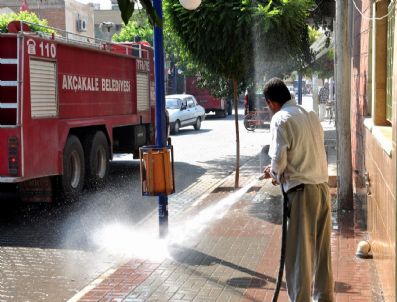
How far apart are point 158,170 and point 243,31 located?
4345 mm

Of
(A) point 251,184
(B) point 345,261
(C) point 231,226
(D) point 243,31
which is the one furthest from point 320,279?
(A) point 251,184

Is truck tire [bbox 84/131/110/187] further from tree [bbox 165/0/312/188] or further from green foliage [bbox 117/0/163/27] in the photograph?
green foliage [bbox 117/0/163/27]

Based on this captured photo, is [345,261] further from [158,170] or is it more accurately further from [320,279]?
[158,170]

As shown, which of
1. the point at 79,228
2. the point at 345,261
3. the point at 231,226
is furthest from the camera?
the point at 79,228

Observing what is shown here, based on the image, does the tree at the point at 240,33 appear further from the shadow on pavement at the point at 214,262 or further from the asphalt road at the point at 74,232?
the shadow on pavement at the point at 214,262

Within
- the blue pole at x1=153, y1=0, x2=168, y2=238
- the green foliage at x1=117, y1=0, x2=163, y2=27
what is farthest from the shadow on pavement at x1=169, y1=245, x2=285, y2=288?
the green foliage at x1=117, y1=0, x2=163, y2=27

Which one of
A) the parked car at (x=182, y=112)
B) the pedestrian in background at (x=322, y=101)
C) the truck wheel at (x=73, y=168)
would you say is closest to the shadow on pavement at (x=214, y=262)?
the truck wheel at (x=73, y=168)

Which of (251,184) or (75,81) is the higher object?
(75,81)

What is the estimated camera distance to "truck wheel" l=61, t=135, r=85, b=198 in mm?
10938

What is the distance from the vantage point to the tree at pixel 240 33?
36.4 feet

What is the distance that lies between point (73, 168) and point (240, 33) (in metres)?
3.74

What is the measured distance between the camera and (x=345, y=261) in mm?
6902

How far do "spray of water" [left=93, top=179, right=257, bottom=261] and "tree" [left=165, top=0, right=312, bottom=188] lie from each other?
297 centimetres

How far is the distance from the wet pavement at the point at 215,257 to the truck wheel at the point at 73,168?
1.67 m
